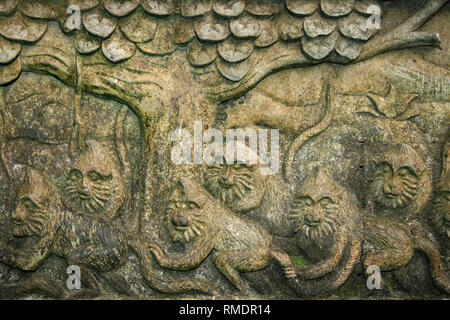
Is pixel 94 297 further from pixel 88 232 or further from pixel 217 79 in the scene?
pixel 217 79

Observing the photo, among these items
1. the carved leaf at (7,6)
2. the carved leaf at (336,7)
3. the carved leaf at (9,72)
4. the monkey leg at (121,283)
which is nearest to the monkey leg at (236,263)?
the monkey leg at (121,283)

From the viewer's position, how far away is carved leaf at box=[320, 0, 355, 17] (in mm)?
3621

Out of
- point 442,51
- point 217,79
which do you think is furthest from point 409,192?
point 217,79

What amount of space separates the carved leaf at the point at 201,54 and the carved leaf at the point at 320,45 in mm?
492

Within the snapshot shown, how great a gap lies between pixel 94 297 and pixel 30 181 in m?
0.71

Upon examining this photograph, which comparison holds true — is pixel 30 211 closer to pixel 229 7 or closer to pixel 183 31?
pixel 183 31

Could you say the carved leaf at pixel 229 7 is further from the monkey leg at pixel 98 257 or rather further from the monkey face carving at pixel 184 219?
the monkey leg at pixel 98 257

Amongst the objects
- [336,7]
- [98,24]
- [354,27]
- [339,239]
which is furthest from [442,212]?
[98,24]

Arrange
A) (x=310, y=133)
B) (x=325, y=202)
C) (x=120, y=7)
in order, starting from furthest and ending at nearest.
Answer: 1. (x=310, y=133)
2. (x=325, y=202)
3. (x=120, y=7)

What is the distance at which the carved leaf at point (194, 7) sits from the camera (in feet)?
11.9

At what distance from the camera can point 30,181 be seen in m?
3.69

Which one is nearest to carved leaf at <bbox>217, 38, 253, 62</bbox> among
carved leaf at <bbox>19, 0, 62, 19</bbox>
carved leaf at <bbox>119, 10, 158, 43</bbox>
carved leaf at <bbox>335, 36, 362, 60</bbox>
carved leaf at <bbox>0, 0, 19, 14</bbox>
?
carved leaf at <bbox>119, 10, 158, 43</bbox>

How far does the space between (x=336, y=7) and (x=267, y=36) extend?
39 cm

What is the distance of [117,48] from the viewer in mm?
3654
